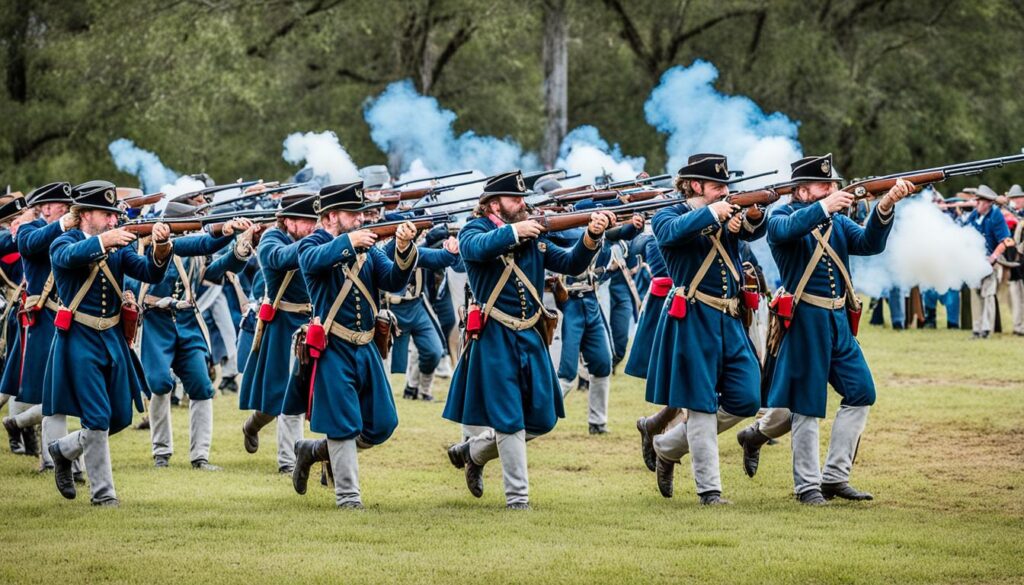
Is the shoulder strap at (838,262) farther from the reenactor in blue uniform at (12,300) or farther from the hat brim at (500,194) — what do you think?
the reenactor in blue uniform at (12,300)

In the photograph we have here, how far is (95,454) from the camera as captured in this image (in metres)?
10.5

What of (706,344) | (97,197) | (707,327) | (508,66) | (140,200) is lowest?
(706,344)

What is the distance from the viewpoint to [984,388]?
55.8 feet

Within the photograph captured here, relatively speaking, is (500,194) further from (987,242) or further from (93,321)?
(987,242)

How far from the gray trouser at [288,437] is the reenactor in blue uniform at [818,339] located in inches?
153

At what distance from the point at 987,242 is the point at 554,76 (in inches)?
604

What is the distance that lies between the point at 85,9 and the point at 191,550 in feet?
93.2

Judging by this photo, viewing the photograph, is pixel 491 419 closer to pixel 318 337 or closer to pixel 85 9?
pixel 318 337

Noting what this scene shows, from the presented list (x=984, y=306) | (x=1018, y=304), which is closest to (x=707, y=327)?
(x=984, y=306)

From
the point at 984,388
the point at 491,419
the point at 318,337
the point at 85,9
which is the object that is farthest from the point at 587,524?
the point at 85,9

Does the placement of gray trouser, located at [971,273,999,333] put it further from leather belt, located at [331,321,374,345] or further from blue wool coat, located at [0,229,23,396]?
leather belt, located at [331,321,374,345]

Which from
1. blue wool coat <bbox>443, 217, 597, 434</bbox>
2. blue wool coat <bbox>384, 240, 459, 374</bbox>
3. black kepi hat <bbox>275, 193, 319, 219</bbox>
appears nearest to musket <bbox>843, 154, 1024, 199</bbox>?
→ blue wool coat <bbox>443, 217, 597, 434</bbox>

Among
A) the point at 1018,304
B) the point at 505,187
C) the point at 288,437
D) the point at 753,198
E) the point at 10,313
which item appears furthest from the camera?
the point at 1018,304

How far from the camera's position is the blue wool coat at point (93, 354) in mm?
10367
